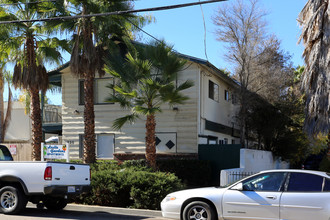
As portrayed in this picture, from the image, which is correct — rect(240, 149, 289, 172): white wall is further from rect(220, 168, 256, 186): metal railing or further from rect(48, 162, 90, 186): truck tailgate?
rect(48, 162, 90, 186): truck tailgate

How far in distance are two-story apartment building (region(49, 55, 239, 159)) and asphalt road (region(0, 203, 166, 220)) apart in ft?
25.4

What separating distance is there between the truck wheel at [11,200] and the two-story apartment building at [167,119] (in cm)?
872

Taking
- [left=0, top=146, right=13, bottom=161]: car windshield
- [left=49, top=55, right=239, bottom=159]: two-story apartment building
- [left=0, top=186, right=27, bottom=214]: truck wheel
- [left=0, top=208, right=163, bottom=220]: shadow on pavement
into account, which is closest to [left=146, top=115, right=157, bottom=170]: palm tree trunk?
[left=49, top=55, right=239, bottom=159]: two-story apartment building

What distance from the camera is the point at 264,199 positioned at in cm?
802

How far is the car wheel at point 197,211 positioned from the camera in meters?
8.41

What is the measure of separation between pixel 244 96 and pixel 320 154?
11049 mm

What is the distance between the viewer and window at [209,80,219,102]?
2135 centimetres

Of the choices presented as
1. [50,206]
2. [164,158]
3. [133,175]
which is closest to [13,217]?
[50,206]

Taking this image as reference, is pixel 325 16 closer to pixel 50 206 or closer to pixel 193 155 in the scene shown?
pixel 193 155

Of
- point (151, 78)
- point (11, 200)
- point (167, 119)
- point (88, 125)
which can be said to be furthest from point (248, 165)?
point (11, 200)

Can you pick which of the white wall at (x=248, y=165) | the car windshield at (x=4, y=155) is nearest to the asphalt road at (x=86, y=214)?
the car windshield at (x=4, y=155)

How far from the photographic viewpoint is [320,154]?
96.3ft

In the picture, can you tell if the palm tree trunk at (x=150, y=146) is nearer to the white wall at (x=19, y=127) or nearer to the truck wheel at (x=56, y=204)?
the truck wheel at (x=56, y=204)

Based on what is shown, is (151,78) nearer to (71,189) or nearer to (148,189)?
(148,189)
